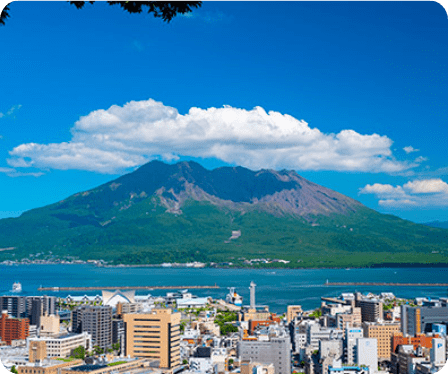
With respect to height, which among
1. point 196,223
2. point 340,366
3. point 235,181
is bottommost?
point 340,366

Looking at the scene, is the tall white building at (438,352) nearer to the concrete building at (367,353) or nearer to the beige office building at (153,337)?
the concrete building at (367,353)

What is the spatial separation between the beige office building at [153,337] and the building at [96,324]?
2.72 meters

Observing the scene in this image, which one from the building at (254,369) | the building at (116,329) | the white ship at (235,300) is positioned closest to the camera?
the building at (254,369)

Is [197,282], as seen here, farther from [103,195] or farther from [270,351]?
[103,195]

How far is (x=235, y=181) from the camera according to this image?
230 feet

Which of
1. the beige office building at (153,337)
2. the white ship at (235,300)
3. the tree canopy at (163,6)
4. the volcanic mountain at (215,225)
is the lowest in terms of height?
the white ship at (235,300)

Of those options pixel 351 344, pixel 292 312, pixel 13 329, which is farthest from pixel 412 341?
pixel 13 329

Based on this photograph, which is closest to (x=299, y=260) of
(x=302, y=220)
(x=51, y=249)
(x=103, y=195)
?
(x=302, y=220)

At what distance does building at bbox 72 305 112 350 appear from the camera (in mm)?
11582

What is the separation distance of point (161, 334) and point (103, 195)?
57.4 m

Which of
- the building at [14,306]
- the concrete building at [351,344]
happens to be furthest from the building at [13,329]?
the concrete building at [351,344]

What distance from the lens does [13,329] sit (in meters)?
12.1

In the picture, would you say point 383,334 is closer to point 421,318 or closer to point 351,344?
point 351,344

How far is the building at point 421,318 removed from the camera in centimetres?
1209
